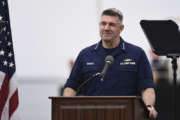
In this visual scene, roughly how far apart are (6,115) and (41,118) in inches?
254

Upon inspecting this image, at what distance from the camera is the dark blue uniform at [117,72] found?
509 centimetres

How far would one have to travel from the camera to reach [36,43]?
8.78m

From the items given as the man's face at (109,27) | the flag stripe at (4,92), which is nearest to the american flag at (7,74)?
the flag stripe at (4,92)

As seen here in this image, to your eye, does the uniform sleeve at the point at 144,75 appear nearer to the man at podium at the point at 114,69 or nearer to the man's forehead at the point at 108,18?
the man at podium at the point at 114,69

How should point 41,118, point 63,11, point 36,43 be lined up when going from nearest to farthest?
point 63,11 < point 36,43 < point 41,118

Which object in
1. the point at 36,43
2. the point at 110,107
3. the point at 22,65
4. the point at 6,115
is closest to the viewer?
the point at 110,107

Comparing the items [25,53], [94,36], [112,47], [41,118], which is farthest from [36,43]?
[112,47]

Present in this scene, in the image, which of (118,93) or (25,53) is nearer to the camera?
(118,93)

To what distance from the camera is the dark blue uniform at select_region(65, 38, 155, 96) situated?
5086 millimetres

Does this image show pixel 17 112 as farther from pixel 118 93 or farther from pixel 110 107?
pixel 110 107

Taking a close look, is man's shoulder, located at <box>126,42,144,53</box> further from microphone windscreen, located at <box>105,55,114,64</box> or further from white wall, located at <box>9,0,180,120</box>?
white wall, located at <box>9,0,180,120</box>

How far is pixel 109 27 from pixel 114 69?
12.6 inches

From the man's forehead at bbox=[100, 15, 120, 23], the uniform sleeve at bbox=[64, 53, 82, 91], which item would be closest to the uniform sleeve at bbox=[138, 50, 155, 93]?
the man's forehead at bbox=[100, 15, 120, 23]

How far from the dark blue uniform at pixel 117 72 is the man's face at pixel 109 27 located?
0.13 meters
